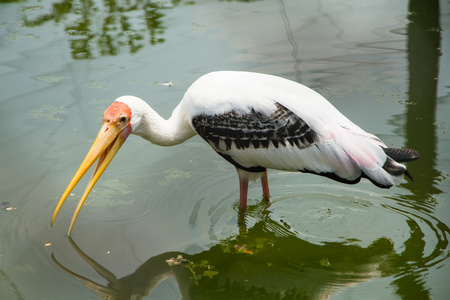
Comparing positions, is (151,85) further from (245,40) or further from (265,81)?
(265,81)

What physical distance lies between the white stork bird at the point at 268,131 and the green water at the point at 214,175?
0.50 meters

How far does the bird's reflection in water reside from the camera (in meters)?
4.03

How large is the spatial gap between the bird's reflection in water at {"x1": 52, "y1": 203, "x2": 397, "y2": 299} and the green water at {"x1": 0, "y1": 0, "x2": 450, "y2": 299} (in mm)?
12

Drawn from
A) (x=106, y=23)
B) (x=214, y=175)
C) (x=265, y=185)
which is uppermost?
(x=106, y=23)

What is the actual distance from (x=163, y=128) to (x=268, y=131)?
88 centimetres

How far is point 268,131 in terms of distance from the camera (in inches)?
171

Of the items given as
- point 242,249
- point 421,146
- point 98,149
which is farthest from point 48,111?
point 421,146

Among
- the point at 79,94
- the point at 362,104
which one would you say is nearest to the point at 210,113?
the point at 362,104

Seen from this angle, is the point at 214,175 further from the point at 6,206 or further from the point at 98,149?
the point at 6,206

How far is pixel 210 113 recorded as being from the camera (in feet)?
14.4

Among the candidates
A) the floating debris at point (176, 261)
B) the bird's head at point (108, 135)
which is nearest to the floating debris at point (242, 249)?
the floating debris at point (176, 261)

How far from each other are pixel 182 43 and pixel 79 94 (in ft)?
6.05

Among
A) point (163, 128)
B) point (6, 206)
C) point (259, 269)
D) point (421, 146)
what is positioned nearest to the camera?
point (259, 269)

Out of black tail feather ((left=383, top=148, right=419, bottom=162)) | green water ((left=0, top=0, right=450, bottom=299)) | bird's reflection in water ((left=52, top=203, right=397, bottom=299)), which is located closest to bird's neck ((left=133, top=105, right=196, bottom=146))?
green water ((left=0, top=0, right=450, bottom=299))
